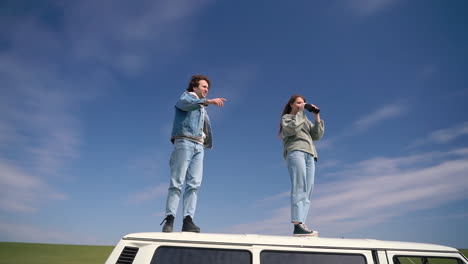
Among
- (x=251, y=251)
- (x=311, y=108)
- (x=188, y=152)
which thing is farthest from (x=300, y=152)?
(x=251, y=251)

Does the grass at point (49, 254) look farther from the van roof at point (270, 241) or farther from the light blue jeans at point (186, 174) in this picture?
Answer: the van roof at point (270, 241)

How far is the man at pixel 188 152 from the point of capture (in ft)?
15.5

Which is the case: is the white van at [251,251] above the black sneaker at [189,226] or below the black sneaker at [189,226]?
below

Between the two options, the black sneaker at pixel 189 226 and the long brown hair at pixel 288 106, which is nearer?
the black sneaker at pixel 189 226

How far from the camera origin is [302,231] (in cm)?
483

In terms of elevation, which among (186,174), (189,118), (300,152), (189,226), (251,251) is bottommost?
(251,251)

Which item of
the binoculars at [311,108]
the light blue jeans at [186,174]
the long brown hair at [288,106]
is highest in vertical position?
the long brown hair at [288,106]

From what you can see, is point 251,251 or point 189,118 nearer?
point 251,251

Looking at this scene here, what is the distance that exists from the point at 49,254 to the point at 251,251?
15.0m

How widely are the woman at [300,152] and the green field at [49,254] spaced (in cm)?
1089

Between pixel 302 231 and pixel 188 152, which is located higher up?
pixel 188 152

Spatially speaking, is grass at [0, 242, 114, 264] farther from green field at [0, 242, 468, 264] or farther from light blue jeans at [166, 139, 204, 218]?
light blue jeans at [166, 139, 204, 218]

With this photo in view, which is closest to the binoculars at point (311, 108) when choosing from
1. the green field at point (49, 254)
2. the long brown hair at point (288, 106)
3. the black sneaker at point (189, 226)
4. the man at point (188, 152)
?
the long brown hair at point (288, 106)

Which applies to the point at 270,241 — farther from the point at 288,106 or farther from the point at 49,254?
the point at 49,254
